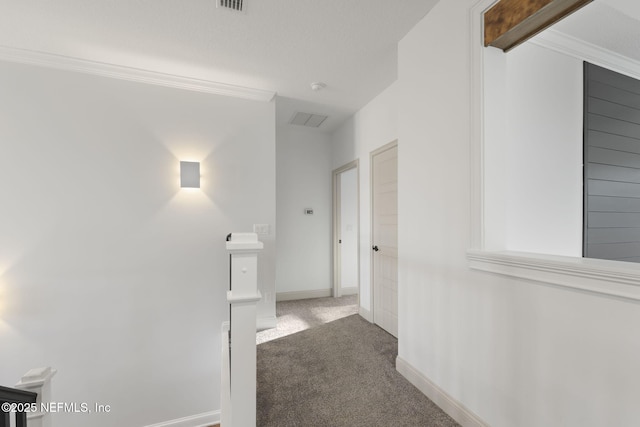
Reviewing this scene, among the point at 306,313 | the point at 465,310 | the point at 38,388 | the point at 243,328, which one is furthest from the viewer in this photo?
the point at 306,313

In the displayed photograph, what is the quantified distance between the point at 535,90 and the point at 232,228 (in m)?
2.91

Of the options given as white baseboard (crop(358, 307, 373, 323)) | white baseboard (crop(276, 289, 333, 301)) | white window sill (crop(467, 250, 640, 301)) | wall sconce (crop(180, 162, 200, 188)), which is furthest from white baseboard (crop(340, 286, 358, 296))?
white window sill (crop(467, 250, 640, 301))

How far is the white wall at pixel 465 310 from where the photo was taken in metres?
1.07

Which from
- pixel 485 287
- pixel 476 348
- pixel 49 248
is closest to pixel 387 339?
pixel 476 348

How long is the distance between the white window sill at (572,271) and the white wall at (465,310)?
5 centimetres

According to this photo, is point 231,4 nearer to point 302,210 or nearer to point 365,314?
point 302,210

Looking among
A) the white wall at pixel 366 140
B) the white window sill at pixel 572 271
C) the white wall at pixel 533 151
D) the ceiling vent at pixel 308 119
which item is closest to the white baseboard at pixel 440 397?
the white window sill at pixel 572 271

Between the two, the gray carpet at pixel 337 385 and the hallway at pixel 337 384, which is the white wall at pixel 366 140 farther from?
the gray carpet at pixel 337 385

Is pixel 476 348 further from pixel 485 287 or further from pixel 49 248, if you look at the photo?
pixel 49 248

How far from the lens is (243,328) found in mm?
1312

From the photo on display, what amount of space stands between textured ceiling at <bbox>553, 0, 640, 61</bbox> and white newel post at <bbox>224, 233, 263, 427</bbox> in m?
2.53

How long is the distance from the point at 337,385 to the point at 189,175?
7.89 feet

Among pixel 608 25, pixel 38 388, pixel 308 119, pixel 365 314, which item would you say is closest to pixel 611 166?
pixel 608 25

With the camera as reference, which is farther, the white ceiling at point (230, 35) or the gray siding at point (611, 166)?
the gray siding at point (611, 166)
